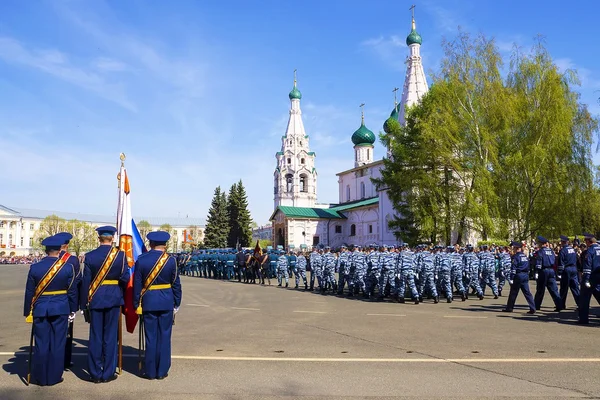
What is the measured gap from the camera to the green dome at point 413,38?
56.6m

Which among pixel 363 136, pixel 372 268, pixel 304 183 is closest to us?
pixel 372 268

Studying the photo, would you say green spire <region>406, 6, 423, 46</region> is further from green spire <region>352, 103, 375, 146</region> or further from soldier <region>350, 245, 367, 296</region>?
soldier <region>350, 245, 367, 296</region>

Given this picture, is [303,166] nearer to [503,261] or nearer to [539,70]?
A: [539,70]

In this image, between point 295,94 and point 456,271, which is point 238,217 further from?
point 456,271

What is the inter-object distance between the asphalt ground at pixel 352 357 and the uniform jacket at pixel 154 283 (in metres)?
0.93

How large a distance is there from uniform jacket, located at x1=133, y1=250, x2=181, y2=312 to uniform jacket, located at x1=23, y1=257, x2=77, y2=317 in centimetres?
79

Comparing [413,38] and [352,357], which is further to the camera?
[413,38]

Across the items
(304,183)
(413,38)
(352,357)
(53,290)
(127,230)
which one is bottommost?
(352,357)

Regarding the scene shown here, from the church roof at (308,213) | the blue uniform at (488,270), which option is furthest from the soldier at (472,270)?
the church roof at (308,213)

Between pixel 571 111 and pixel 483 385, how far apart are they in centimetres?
2774

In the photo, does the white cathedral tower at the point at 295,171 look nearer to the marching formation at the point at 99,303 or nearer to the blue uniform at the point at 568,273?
the blue uniform at the point at 568,273

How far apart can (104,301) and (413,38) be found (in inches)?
2180

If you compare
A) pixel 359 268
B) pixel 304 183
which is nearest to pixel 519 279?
pixel 359 268

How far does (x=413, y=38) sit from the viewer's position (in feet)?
186
